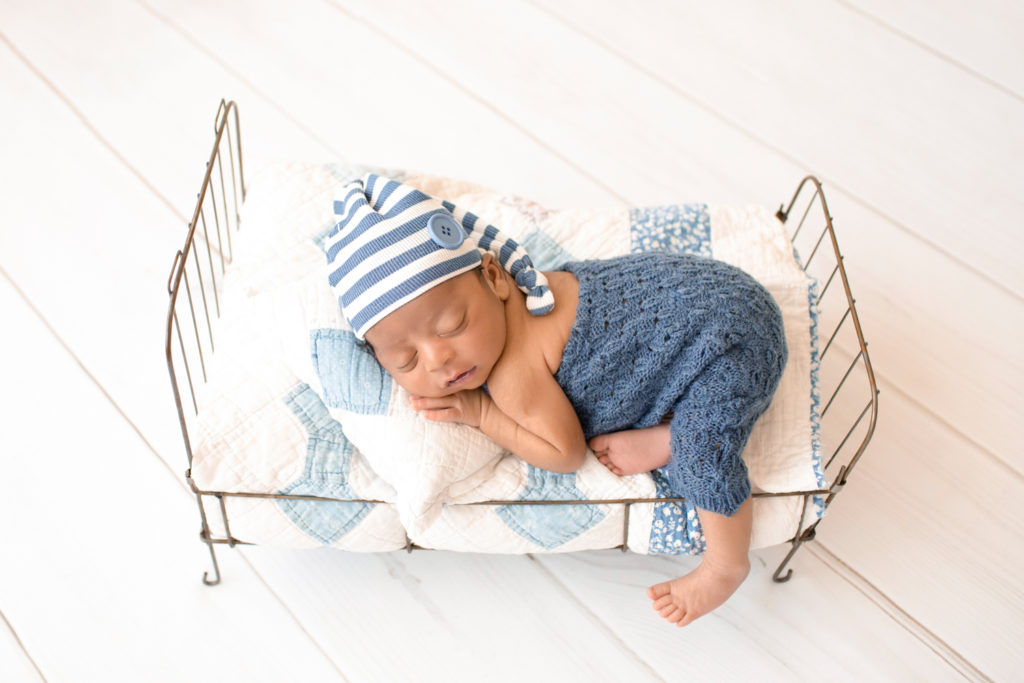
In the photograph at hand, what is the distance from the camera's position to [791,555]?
1.19m

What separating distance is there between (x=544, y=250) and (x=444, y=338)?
351mm

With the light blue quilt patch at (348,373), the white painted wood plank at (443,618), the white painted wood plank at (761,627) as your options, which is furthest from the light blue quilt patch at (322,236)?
the white painted wood plank at (761,627)

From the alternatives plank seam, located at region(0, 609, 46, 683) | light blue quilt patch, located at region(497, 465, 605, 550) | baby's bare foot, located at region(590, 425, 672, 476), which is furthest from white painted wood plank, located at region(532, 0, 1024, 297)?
plank seam, located at region(0, 609, 46, 683)

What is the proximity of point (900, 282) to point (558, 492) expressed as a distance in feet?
2.64

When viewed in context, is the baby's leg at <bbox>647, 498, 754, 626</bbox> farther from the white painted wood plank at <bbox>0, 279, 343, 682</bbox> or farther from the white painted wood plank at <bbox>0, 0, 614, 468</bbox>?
the white painted wood plank at <bbox>0, 0, 614, 468</bbox>

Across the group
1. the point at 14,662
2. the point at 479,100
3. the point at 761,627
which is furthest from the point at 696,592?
the point at 479,100

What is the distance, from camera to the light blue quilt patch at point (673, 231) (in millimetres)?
1329

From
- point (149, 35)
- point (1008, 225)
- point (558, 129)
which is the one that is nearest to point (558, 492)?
point (558, 129)

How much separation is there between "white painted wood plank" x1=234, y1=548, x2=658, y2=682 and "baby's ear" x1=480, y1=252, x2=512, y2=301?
A: 40 cm

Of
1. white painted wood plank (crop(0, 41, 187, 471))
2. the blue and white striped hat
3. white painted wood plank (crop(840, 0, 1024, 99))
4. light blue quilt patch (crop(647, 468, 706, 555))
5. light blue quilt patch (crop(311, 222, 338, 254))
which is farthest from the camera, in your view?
white painted wood plank (crop(840, 0, 1024, 99))

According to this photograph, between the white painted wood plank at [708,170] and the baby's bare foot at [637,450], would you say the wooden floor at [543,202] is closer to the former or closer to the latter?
the white painted wood plank at [708,170]

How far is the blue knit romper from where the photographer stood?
1.07 metres

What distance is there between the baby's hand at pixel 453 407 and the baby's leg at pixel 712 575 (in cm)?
30

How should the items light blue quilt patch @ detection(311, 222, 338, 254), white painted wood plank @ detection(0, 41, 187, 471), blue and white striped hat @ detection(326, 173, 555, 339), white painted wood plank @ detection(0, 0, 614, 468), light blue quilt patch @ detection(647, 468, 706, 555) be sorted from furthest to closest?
1. white painted wood plank @ detection(0, 0, 614, 468)
2. white painted wood plank @ detection(0, 41, 187, 471)
3. light blue quilt patch @ detection(311, 222, 338, 254)
4. light blue quilt patch @ detection(647, 468, 706, 555)
5. blue and white striped hat @ detection(326, 173, 555, 339)
